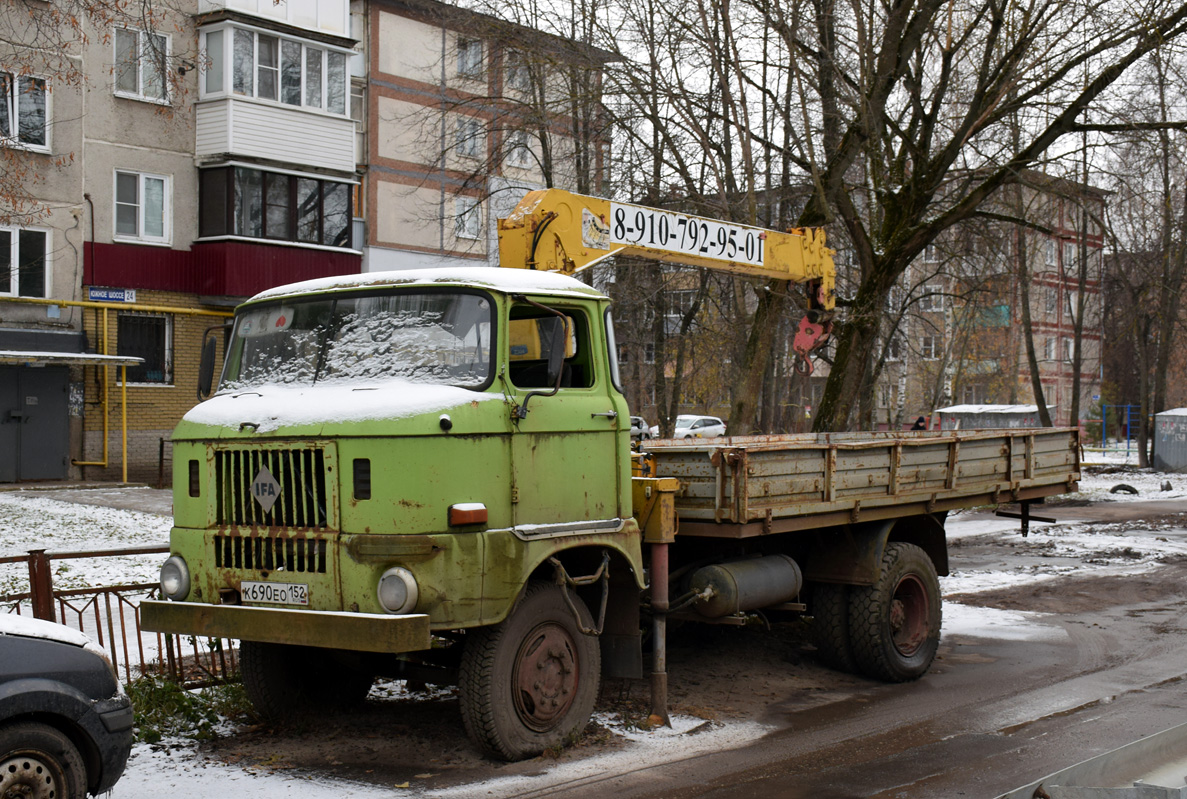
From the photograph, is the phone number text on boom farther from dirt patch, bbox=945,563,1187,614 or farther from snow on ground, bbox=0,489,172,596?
snow on ground, bbox=0,489,172,596

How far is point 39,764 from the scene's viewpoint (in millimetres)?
4957

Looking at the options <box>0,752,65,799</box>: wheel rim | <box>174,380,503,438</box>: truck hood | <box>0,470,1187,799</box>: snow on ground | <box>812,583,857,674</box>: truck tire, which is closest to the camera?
<box>0,752,65,799</box>: wheel rim

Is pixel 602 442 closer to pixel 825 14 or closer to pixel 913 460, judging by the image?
pixel 913 460

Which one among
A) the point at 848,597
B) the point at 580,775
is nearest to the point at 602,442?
the point at 580,775

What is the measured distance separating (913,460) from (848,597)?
120 centimetres

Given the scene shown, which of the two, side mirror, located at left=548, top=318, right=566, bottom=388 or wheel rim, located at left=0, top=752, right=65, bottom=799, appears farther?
side mirror, located at left=548, top=318, right=566, bottom=388

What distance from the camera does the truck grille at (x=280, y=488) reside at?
6.20 m

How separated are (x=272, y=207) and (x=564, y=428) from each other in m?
20.7

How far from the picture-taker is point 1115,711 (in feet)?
25.5

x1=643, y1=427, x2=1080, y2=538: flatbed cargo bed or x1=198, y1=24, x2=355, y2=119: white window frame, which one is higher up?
A: x1=198, y1=24, x2=355, y2=119: white window frame

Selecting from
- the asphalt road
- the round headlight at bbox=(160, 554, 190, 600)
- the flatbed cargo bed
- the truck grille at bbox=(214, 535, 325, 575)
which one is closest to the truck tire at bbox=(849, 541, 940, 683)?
the asphalt road

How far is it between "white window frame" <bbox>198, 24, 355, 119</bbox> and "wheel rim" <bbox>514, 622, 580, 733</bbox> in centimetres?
2083

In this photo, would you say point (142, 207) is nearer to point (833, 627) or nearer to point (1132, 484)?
point (833, 627)

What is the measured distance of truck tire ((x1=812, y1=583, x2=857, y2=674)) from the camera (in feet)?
29.2
